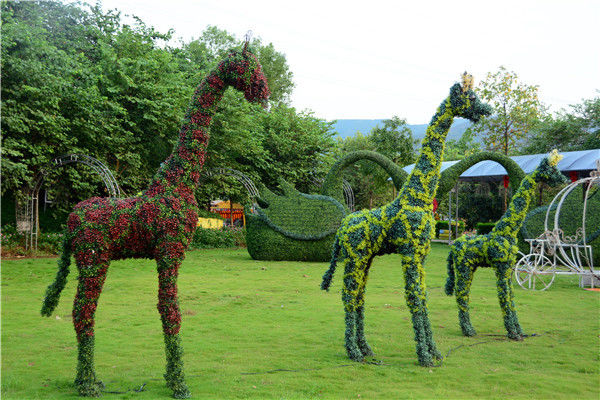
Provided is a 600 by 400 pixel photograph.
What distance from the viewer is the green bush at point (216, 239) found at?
20.9 metres

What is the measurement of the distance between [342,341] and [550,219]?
10.6 meters

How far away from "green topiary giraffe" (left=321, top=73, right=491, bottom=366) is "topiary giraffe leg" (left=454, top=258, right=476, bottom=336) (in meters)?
1.53

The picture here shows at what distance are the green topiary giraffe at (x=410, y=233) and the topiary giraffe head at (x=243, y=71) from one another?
2.23 metres

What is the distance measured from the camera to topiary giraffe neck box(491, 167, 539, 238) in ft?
25.3

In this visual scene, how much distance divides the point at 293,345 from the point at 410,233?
2310 millimetres

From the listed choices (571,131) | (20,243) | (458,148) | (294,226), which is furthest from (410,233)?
(458,148)

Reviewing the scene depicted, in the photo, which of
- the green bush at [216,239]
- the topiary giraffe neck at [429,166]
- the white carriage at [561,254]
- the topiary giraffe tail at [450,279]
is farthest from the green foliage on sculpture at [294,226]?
the topiary giraffe neck at [429,166]

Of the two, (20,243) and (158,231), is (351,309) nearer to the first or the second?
(158,231)

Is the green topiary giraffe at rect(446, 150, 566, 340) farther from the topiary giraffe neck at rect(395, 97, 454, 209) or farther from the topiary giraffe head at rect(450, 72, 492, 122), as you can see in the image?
the topiary giraffe head at rect(450, 72, 492, 122)

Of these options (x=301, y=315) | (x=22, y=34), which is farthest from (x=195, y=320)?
(x=22, y=34)

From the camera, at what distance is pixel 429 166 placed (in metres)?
6.41

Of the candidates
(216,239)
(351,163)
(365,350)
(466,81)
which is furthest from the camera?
(216,239)

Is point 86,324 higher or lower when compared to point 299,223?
lower

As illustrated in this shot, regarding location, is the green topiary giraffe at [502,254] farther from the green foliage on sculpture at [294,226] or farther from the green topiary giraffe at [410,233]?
the green foliage on sculpture at [294,226]
